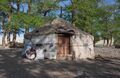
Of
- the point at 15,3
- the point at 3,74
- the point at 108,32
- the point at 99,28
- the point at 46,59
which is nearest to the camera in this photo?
the point at 3,74

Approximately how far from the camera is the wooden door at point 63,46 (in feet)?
70.4

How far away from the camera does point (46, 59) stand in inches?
821

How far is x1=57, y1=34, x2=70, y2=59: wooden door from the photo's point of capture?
2147 centimetres

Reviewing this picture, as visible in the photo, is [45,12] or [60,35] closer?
[60,35]

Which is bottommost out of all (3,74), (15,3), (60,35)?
(3,74)

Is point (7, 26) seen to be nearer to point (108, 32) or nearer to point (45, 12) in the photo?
point (45, 12)

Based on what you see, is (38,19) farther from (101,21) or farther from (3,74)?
(3,74)

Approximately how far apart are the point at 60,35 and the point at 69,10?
2196cm

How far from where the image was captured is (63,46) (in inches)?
856

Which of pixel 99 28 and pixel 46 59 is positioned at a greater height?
pixel 99 28

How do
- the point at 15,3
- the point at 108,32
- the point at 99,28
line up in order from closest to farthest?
the point at 15,3 < the point at 99,28 < the point at 108,32

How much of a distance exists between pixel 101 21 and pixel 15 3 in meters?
19.1

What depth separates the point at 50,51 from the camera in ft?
69.5

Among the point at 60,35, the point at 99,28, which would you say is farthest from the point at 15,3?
the point at 60,35
